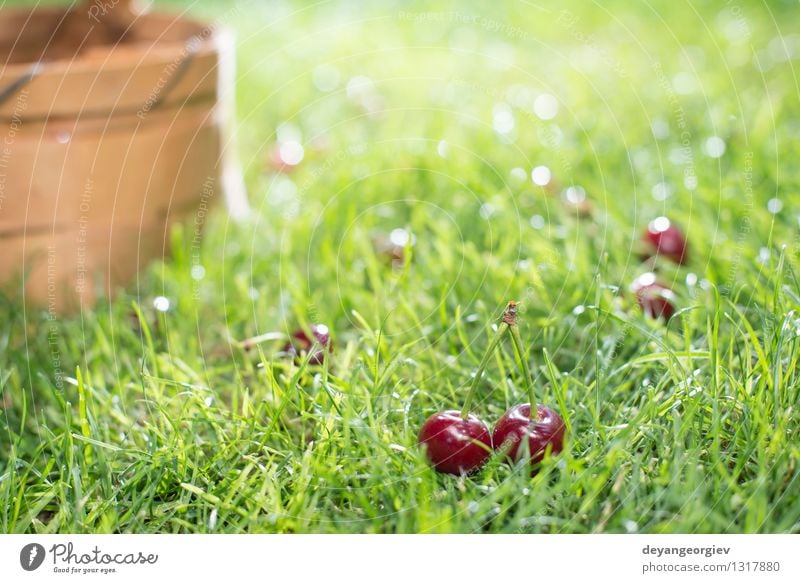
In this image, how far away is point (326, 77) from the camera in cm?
213

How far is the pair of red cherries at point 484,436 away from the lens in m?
0.88

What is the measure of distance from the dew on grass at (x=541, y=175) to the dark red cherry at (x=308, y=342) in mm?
547

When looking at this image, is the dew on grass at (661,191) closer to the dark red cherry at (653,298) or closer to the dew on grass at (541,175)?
the dew on grass at (541,175)

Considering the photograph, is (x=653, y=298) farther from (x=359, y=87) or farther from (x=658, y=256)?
(x=359, y=87)

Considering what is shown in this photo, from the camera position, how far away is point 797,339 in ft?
3.12

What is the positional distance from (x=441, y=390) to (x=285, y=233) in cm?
50

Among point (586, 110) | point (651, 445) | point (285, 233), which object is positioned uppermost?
point (586, 110)

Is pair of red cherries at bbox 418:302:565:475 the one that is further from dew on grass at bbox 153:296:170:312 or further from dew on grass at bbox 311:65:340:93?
dew on grass at bbox 311:65:340:93

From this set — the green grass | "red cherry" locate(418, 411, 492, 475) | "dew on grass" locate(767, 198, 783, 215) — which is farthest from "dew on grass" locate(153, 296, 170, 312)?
"dew on grass" locate(767, 198, 783, 215)

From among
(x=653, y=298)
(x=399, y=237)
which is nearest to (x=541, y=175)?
(x=399, y=237)

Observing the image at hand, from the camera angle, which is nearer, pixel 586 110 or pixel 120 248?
pixel 120 248

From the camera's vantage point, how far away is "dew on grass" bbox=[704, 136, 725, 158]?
1.59m
